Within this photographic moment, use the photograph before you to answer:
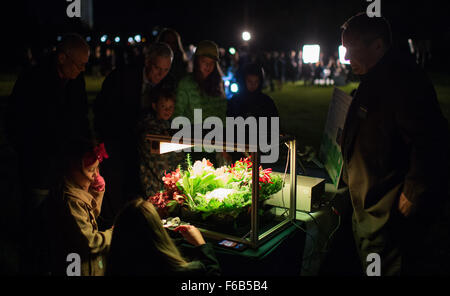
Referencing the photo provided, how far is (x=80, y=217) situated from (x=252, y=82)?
8.17 feet

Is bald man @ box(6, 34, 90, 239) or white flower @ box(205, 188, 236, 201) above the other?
bald man @ box(6, 34, 90, 239)

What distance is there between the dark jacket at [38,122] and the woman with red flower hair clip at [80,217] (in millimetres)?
639

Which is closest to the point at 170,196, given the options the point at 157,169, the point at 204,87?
the point at 157,169

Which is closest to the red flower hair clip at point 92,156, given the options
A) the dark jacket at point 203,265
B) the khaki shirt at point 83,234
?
the khaki shirt at point 83,234

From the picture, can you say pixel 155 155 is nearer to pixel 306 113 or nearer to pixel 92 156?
pixel 92 156

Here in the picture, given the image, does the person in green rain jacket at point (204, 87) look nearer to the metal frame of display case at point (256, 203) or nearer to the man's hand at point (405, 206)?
the metal frame of display case at point (256, 203)

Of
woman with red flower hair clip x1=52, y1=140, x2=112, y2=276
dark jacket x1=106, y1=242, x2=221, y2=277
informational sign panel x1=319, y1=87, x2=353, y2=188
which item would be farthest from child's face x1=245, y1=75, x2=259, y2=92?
dark jacket x1=106, y1=242, x2=221, y2=277

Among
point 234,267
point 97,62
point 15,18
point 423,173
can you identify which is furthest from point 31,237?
point 15,18

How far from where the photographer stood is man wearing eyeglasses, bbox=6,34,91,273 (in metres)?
2.98

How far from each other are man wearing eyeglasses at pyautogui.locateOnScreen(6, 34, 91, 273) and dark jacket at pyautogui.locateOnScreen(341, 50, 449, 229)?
2083mm

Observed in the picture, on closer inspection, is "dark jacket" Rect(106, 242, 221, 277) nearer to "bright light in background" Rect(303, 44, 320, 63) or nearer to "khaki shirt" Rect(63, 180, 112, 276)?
"khaki shirt" Rect(63, 180, 112, 276)

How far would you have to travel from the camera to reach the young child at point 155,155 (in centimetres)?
298

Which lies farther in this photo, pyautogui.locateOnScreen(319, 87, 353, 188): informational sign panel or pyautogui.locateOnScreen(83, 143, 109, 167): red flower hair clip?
pyautogui.locateOnScreen(319, 87, 353, 188): informational sign panel
